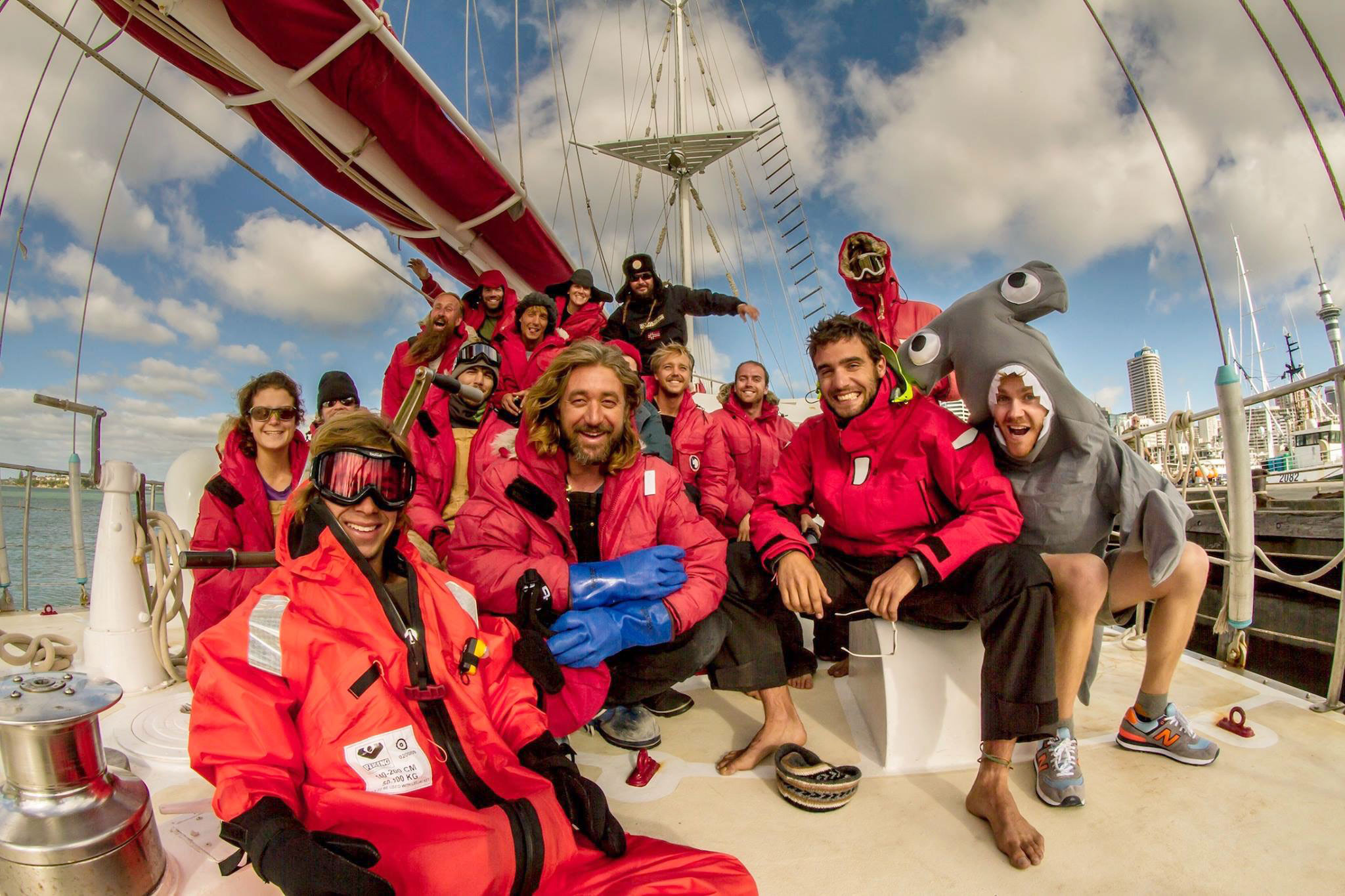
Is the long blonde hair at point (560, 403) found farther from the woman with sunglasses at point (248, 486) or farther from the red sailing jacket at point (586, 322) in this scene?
the red sailing jacket at point (586, 322)

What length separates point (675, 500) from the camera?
7.21 feet

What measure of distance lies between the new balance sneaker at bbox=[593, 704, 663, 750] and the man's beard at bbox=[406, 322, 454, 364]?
271 centimetres

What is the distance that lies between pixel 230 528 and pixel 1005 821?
273cm

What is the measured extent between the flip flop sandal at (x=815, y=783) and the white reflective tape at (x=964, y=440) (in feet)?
3.50

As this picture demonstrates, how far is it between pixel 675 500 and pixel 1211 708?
7.23 feet

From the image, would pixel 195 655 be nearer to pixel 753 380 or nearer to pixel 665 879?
pixel 665 879

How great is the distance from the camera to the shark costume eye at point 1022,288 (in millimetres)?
2326

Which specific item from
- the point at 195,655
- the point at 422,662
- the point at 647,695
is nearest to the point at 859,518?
the point at 647,695

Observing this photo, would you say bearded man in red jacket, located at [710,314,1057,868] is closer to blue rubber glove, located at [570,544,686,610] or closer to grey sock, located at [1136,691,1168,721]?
blue rubber glove, located at [570,544,686,610]

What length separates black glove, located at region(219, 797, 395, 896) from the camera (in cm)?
102

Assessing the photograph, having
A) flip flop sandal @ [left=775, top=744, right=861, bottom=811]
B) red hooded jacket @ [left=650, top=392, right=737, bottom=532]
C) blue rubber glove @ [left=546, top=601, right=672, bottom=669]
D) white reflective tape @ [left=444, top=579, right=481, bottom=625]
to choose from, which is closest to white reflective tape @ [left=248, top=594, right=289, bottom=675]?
white reflective tape @ [left=444, top=579, right=481, bottom=625]

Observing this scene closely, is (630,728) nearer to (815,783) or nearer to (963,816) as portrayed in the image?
(815,783)

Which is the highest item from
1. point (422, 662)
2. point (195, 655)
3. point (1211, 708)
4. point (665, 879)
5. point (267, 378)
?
point (267, 378)

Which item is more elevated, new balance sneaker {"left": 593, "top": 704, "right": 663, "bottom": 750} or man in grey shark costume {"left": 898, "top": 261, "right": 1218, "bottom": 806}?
man in grey shark costume {"left": 898, "top": 261, "right": 1218, "bottom": 806}
